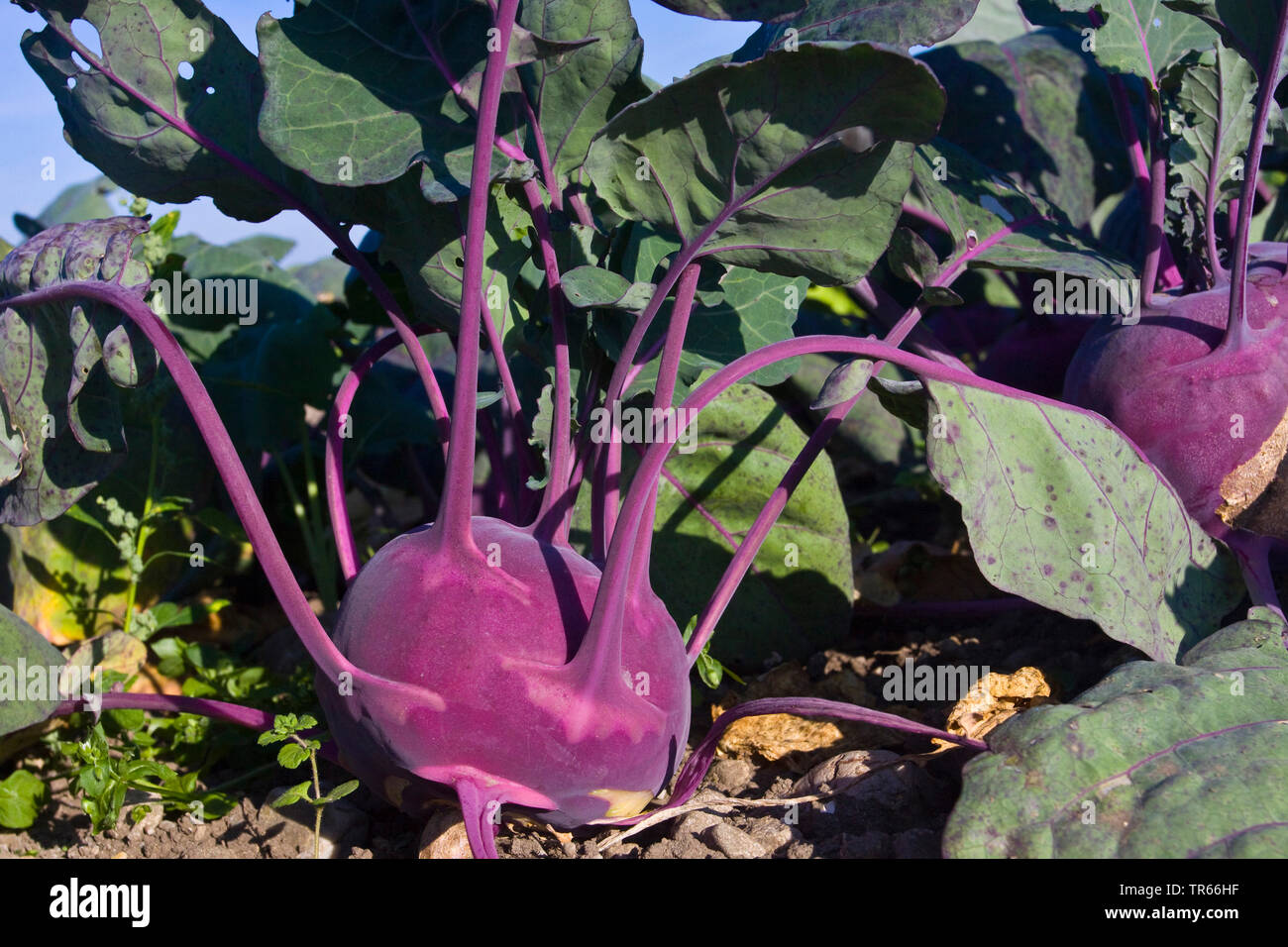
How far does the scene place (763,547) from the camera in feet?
5.60

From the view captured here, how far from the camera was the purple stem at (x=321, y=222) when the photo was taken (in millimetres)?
1438

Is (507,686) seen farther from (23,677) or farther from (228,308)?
(228,308)

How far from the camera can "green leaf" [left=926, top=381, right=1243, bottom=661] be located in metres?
1.31

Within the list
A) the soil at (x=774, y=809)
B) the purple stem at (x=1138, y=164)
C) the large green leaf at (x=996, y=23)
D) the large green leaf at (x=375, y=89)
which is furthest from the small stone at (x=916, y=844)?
the large green leaf at (x=996, y=23)

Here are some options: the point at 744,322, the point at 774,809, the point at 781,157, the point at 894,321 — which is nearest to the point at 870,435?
the point at 894,321

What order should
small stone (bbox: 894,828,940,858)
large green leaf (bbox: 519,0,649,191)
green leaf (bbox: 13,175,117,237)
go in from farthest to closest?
green leaf (bbox: 13,175,117,237)
large green leaf (bbox: 519,0,649,191)
small stone (bbox: 894,828,940,858)

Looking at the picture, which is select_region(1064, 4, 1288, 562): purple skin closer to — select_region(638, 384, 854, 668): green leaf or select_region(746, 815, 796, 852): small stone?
select_region(638, 384, 854, 668): green leaf

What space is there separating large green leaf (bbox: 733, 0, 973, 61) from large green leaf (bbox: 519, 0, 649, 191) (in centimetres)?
17

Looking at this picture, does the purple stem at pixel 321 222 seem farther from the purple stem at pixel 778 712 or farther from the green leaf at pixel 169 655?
the green leaf at pixel 169 655

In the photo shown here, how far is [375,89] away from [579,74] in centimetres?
26

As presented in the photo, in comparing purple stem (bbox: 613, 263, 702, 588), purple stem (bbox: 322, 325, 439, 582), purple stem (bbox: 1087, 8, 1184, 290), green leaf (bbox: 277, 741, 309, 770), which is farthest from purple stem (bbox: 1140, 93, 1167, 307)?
green leaf (bbox: 277, 741, 309, 770)

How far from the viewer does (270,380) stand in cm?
198

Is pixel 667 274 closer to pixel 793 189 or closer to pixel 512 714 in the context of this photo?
pixel 793 189
